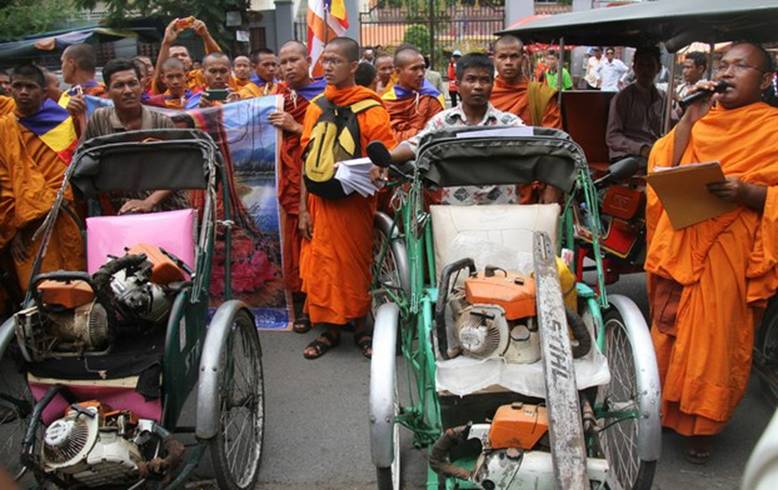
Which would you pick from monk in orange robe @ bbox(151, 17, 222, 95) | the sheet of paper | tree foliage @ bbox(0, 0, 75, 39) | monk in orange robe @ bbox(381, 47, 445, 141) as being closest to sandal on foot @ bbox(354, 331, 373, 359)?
the sheet of paper

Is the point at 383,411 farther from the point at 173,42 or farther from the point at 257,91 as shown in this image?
the point at 173,42

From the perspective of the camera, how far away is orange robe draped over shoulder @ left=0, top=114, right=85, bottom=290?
4.24 metres

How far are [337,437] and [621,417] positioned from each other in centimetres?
160

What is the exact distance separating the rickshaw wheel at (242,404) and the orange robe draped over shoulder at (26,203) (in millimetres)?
1403

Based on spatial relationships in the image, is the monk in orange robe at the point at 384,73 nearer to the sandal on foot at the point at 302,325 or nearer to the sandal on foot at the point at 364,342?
the sandal on foot at the point at 302,325

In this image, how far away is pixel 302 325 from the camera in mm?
5250

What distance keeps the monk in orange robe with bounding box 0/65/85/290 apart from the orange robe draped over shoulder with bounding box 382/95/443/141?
262 cm

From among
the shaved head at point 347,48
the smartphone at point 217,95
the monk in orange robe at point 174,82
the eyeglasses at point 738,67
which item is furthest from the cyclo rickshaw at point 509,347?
the monk in orange robe at point 174,82

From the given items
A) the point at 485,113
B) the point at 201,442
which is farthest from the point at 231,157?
the point at 201,442

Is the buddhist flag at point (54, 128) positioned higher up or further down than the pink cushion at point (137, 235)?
higher up

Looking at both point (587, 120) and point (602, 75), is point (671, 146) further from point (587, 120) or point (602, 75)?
point (602, 75)

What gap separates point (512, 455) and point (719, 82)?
83.0 inches

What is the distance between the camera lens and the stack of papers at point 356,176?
4.23 meters

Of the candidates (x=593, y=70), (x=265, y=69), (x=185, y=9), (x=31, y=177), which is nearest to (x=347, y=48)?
(x=31, y=177)
